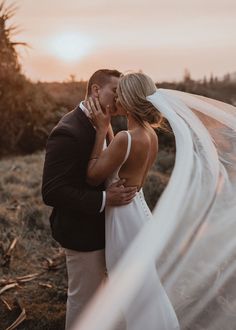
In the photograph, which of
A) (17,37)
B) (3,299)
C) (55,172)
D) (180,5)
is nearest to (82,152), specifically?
(55,172)

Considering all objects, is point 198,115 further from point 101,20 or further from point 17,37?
point 17,37

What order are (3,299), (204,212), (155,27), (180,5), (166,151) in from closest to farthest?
(204,212)
(3,299)
(180,5)
(155,27)
(166,151)

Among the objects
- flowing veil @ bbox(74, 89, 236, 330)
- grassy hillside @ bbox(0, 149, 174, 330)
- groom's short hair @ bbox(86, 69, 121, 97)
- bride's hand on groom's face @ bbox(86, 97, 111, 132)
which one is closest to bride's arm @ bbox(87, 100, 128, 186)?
bride's hand on groom's face @ bbox(86, 97, 111, 132)

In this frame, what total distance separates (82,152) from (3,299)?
2.56m

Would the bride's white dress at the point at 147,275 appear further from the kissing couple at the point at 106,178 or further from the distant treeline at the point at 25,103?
the distant treeline at the point at 25,103

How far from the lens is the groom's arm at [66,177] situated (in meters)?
3.20

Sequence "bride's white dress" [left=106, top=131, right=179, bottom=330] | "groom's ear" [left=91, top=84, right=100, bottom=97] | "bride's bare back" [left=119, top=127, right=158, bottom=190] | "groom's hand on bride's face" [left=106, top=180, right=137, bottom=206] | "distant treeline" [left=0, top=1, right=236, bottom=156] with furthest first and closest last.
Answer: "distant treeline" [left=0, top=1, right=236, bottom=156] < "groom's ear" [left=91, top=84, right=100, bottom=97] < "groom's hand on bride's face" [left=106, top=180, right=137, bottom=206] < "bride's bare back" [left=119, top=127, right=158, bottom=190] < "bride's white dress" [left=106, top=131, right=179, bottom=330]

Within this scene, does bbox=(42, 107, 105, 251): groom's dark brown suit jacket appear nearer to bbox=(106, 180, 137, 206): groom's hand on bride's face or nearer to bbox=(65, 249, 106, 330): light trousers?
bbox=(106, 180, 137, 206): groom's hand on bride's face

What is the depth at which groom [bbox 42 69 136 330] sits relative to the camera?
321 centimetres

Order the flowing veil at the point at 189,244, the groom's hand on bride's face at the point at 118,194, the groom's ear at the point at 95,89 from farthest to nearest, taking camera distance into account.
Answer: the groom's ear at the point at 95,89 → the groom's hand on bride's face at the point at 118,194 → the flowing veil at the point at 189,244

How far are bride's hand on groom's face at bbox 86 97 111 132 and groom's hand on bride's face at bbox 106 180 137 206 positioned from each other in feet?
1.09

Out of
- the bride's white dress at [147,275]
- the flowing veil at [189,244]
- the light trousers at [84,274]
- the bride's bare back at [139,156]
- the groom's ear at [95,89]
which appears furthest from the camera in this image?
the light trousers at [84,274]

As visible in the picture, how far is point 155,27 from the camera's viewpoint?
40.7 feet

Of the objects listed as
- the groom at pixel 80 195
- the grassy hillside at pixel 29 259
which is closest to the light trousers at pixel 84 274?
the groom at pixel 80 195
